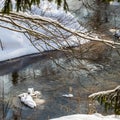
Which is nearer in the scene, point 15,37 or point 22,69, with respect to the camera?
point 22,69

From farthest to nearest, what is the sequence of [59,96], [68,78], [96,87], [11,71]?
[11,71] → [68,78] → [96,87] → [59,96]

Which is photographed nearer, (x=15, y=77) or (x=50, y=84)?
(x=50, y=84)

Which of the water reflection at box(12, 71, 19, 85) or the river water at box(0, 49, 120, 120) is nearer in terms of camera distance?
the river water at box(0, 49, 120, 120)

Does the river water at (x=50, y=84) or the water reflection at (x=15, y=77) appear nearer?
the river water at (x=50, y=84)

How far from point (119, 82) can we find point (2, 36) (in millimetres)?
6110

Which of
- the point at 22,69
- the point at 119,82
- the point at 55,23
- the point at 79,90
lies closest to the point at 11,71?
the point at 22,69

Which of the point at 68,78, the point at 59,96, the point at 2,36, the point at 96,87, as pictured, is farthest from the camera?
the point at 2,36

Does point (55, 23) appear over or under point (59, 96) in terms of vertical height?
over

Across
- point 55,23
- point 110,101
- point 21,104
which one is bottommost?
point 21,104

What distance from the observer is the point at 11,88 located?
10.3 meters

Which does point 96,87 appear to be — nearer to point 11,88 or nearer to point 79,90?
point 79,90

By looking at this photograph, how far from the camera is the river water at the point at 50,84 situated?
892 cm

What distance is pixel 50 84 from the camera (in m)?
10.6

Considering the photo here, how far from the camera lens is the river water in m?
8.92
